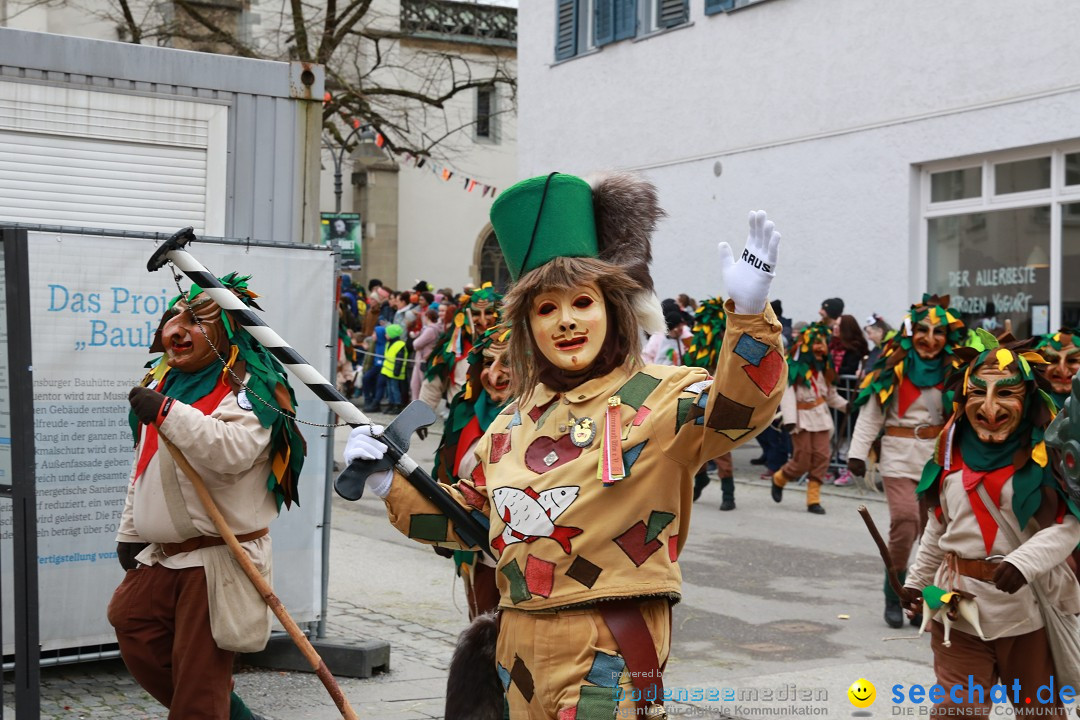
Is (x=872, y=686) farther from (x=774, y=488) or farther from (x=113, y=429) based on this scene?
(x=774, y=488)

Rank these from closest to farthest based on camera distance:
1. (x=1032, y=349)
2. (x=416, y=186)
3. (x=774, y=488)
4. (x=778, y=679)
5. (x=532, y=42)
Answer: (x=1032, y=349)
(x=778, y=679)
(x=774, y=488)
(x=532, y=42)
(x=416, y=186)

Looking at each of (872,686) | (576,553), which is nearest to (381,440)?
(576,553)

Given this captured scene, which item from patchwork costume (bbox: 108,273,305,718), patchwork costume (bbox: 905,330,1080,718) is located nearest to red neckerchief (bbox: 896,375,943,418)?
patchwork costume (bbox: 905,330,1080,718)

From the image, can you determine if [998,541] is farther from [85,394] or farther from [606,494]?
[85,394]

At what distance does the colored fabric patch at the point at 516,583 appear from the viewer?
3.40 meters

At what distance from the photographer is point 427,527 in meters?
3.66

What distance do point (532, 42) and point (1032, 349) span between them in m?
17.3

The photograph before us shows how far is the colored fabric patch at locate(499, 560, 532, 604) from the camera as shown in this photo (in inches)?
134

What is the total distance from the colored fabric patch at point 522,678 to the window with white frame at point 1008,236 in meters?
12.0

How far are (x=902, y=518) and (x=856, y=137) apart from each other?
30.1ft

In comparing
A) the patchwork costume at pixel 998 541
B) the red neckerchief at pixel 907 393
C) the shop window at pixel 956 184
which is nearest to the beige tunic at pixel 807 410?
the red neckerchief at pixel 907 393

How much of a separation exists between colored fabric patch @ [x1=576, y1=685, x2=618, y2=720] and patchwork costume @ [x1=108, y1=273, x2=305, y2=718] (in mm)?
1903

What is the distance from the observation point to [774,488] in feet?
41.7

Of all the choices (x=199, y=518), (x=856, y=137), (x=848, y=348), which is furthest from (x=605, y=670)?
(x=856, y=137)
